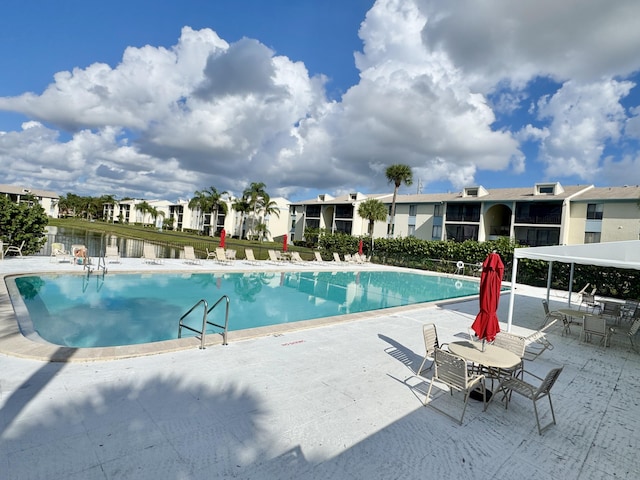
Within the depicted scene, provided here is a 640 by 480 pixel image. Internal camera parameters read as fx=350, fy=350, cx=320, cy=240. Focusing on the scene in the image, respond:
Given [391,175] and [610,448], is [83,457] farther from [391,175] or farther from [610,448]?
[391,175]

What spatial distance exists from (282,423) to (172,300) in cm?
992

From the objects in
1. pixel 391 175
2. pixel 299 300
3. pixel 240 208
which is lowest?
pixel 299 300

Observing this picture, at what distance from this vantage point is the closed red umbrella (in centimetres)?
604

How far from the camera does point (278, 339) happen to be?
303 inches

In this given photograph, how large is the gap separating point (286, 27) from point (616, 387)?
50.7ft

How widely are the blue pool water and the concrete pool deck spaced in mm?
3744

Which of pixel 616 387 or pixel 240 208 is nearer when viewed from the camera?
pixel 616 387

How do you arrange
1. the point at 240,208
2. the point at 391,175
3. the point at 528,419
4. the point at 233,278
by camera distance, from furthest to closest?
1. the point at 240,208
2. the point at 391,175
3. the point at 233,278
4. the point at 528,419

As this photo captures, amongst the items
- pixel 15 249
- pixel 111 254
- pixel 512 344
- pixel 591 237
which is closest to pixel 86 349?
pixel 512 344

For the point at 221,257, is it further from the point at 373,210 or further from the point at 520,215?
the point at 520,215

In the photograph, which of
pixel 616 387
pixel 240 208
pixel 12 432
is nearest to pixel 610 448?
pixel 616 387

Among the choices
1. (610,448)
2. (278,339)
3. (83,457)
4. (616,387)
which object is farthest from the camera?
(278,339)

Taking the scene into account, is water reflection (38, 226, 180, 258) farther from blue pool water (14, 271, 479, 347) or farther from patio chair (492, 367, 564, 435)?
patio chair (492, 367, 564, 435)

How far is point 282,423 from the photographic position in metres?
4.30
